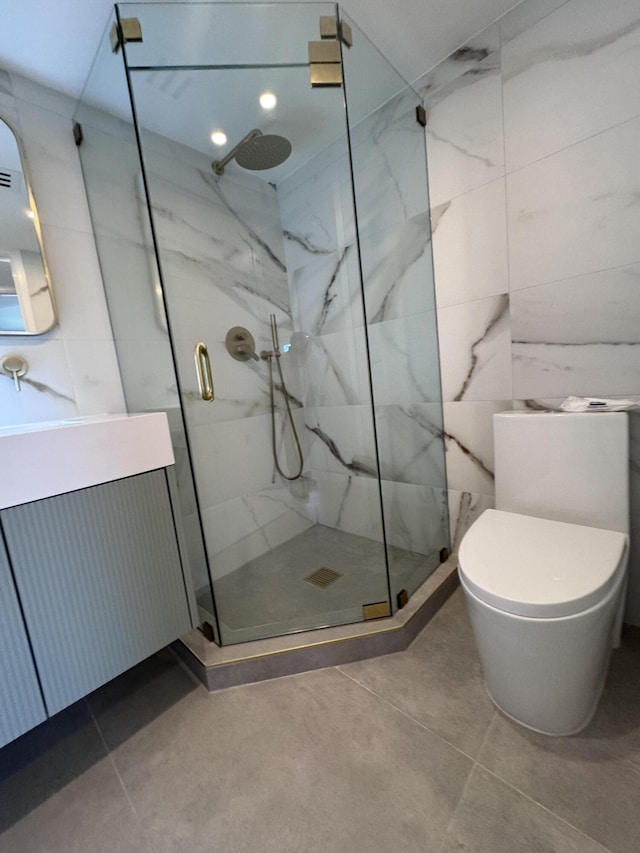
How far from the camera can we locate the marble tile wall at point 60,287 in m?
1.27

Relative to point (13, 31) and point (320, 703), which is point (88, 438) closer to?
point (320, 703)

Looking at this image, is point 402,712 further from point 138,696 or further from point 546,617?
point 138,696

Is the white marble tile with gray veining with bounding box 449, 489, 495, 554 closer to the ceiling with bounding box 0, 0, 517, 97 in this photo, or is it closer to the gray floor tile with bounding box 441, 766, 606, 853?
the gray floor tile with bounding box 441, 766, 606, 853

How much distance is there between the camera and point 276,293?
6.34 ft

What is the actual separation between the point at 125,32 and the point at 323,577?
206 cm

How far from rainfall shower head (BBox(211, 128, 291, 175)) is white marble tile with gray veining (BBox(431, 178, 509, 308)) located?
0.77 metres

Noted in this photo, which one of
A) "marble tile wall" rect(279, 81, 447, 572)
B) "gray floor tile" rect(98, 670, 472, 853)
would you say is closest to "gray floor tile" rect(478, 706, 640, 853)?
"gray floor tile" rect(98, 670, 472, 853)

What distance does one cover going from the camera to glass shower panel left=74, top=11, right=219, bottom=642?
4.18 ft

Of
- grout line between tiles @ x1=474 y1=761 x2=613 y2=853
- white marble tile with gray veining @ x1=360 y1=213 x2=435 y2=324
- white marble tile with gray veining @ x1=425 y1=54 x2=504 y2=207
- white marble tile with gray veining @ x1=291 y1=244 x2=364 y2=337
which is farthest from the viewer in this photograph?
white marble tile with gray veining @ x1=291 y1=244 x2=364 y2=337

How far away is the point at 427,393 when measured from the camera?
163 cm

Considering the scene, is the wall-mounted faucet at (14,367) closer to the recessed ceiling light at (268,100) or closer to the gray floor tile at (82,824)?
the gray floor tile at (82,824)

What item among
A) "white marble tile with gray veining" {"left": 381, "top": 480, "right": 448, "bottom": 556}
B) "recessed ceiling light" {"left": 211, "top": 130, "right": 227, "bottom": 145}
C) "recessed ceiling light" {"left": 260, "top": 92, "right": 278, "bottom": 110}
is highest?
"recessed ceiling light" {"left": 260, "top": 92, "right": 278, "bottom": 110}

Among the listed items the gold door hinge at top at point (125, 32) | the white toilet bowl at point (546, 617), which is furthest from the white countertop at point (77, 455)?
the gold door hinge at top at point (125, 32)

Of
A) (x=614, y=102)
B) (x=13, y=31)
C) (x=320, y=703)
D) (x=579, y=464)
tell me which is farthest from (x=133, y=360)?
(x=614, y=102)
